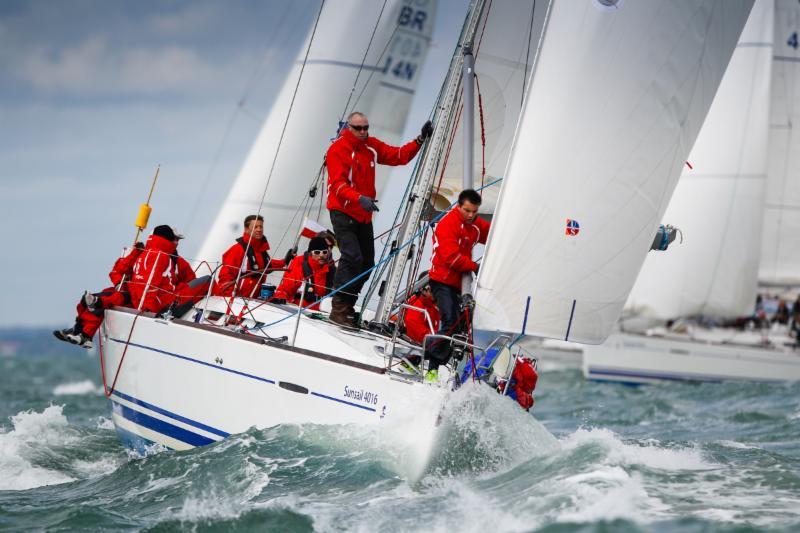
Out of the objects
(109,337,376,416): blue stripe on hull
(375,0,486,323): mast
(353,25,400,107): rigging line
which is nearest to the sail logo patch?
(375,0,486,323): mast

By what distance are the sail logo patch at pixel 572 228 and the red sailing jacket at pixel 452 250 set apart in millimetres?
770

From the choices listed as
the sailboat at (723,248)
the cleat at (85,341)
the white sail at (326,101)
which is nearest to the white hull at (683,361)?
the sailboat at (723,248)

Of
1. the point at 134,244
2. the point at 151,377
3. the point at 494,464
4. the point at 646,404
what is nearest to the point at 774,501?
the point at 494,464

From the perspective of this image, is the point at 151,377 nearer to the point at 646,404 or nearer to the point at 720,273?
the point at 646,404

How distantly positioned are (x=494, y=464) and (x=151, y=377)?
3001 mm

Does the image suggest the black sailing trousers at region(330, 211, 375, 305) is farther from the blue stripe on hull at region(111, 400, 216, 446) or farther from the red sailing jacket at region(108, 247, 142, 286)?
the red sailing jacket at region(108, 247, 142, 286)

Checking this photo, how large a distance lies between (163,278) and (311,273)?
52.6 inches

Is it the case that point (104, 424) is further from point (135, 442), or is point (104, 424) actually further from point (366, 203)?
point (366, 203)

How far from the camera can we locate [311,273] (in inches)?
316

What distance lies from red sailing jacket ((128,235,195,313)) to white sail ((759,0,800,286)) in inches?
630

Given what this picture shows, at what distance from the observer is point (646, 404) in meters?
15.6

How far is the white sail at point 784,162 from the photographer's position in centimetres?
2066

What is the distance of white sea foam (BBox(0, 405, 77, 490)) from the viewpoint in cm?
740

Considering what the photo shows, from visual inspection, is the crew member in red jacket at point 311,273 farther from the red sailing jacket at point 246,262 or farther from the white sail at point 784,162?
the white sail at point 784,162
